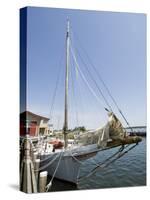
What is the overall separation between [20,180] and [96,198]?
1050mm

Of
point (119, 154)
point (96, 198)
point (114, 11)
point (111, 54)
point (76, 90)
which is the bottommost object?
point (96, 198)

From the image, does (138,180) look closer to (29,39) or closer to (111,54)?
(111,54)

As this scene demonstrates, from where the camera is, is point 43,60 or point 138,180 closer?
point 43,60

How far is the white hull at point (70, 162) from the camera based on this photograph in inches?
311

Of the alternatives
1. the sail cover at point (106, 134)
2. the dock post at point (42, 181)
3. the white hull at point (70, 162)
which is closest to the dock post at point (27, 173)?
the dock post at point (42, 181)

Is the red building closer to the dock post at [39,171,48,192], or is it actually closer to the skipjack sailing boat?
the skipjack sailing boat

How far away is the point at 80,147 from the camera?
8.09 meters

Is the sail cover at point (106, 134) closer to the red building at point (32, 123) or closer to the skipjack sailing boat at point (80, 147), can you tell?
the skipjack sailing boat at point (80, 147)

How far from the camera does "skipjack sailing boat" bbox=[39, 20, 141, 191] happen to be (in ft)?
25.9

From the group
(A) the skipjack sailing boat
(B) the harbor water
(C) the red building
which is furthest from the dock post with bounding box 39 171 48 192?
(C) the red building

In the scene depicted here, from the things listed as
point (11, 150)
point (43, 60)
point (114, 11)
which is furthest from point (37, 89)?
point (114, 11)

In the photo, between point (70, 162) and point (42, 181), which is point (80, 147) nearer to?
point (70, 162)

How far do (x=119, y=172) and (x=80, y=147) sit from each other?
2.25ft

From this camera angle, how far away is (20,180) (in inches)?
310
